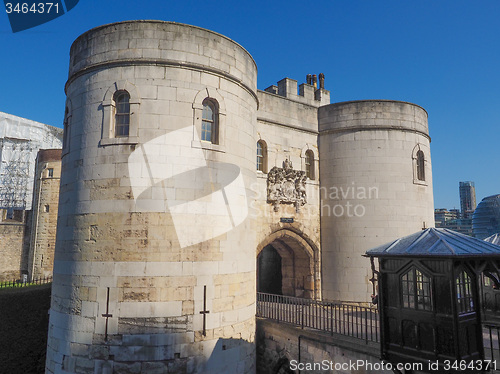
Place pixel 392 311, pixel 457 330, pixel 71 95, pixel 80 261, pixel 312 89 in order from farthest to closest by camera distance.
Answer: pixel 312 89, pixel 71 95, pixel 80 261, pixel 392 311, pixel 457 330

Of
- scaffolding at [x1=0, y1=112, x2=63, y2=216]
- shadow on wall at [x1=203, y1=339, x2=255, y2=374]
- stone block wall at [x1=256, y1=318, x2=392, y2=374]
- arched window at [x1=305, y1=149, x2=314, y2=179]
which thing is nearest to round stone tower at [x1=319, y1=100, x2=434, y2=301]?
arched window at [x1=305, y1=149, x2=314, y2=179]

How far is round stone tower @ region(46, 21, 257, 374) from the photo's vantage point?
998 cm

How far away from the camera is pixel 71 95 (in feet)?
38.8

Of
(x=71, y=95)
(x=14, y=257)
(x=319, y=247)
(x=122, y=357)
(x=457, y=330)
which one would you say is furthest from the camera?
(x=14, y=257)

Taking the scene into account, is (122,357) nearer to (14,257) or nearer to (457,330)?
(457,330)

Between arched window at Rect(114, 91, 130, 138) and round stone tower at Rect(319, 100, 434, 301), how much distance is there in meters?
9.81

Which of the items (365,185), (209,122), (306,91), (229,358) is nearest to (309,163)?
(365,185)

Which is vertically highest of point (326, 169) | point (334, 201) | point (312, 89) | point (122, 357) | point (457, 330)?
point (312, 89)

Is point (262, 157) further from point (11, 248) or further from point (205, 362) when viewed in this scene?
point (11, 248)

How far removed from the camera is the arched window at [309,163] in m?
17.5

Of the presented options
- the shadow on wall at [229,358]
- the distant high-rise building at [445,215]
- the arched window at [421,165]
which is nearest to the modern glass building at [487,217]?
the distant high-rise building at [445,215]

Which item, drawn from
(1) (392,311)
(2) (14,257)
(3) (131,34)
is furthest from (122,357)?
(2) (14,257)

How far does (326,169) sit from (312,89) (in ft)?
14.9

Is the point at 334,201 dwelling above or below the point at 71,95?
below
